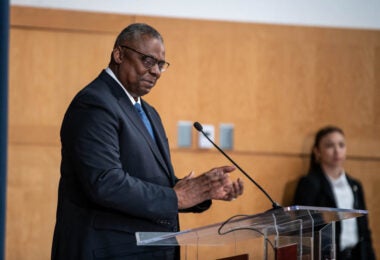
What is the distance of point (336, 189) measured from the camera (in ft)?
17.6

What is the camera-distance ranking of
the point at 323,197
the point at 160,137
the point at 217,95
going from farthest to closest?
the point at 217,95, the point at 323,197, the point at 160,137

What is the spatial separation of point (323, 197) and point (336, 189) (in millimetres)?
127

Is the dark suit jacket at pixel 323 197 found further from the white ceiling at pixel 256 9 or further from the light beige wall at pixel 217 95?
the white ceiling at pixel 256 9

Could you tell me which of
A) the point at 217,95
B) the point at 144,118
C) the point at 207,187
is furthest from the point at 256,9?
the point at 207,187

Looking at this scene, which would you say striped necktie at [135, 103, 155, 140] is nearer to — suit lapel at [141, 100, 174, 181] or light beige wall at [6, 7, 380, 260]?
suit lapel at [141, 100, 174, 181]

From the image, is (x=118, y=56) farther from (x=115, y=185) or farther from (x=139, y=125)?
(x=115, y=185)

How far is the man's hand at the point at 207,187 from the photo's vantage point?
2680 mm

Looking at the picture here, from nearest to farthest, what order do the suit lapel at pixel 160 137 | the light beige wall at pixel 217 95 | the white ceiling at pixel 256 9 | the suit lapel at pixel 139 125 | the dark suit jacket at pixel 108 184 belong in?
the dark suit jacket at pixel 108 184
the suit lapel at pixel 139 125
the suit lapel at pixel 160 137
the light beige wall at pixel 217 95
the white ceiling at pixel 256 9

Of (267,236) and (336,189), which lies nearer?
(267,236)

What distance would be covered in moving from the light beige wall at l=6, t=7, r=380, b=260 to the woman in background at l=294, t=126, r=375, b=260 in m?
0.15

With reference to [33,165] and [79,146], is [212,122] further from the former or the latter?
[79,146]

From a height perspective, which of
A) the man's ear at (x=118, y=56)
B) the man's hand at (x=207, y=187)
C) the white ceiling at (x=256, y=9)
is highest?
the white ceiling at (x=256, y=9)

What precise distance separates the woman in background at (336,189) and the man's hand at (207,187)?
2.60 meters

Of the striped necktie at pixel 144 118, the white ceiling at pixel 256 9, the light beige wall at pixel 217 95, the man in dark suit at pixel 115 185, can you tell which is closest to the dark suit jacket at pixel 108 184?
the man in dark suit at pixel 115 185
